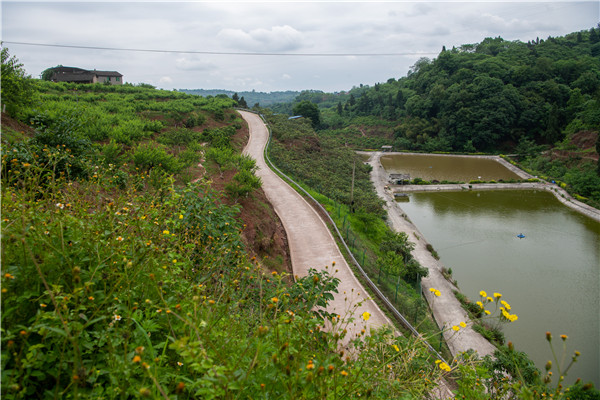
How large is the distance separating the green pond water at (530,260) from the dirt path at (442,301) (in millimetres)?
1061

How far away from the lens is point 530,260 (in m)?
17.0

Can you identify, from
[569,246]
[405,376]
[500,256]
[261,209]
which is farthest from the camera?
Answer: [569,246]

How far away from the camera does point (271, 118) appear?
39.2 m

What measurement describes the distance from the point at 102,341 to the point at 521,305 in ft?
51.0

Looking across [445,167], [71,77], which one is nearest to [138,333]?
[71,77]

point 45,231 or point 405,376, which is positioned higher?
point 45,231

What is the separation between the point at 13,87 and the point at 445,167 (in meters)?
42.8

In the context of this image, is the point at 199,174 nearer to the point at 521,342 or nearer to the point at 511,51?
the point at 521,342

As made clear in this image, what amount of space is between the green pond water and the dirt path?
1.06m

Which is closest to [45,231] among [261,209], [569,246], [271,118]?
[261,209]

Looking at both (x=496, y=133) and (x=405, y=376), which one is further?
(x=496, y=133)

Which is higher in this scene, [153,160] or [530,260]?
[153,160]

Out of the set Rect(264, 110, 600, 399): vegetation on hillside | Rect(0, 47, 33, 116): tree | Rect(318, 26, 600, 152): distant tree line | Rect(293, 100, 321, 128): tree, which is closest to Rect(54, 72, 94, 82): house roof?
Rect(264, 110, 600, 399): vegetation on hillside

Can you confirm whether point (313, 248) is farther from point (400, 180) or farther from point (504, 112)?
point (504, 112)
